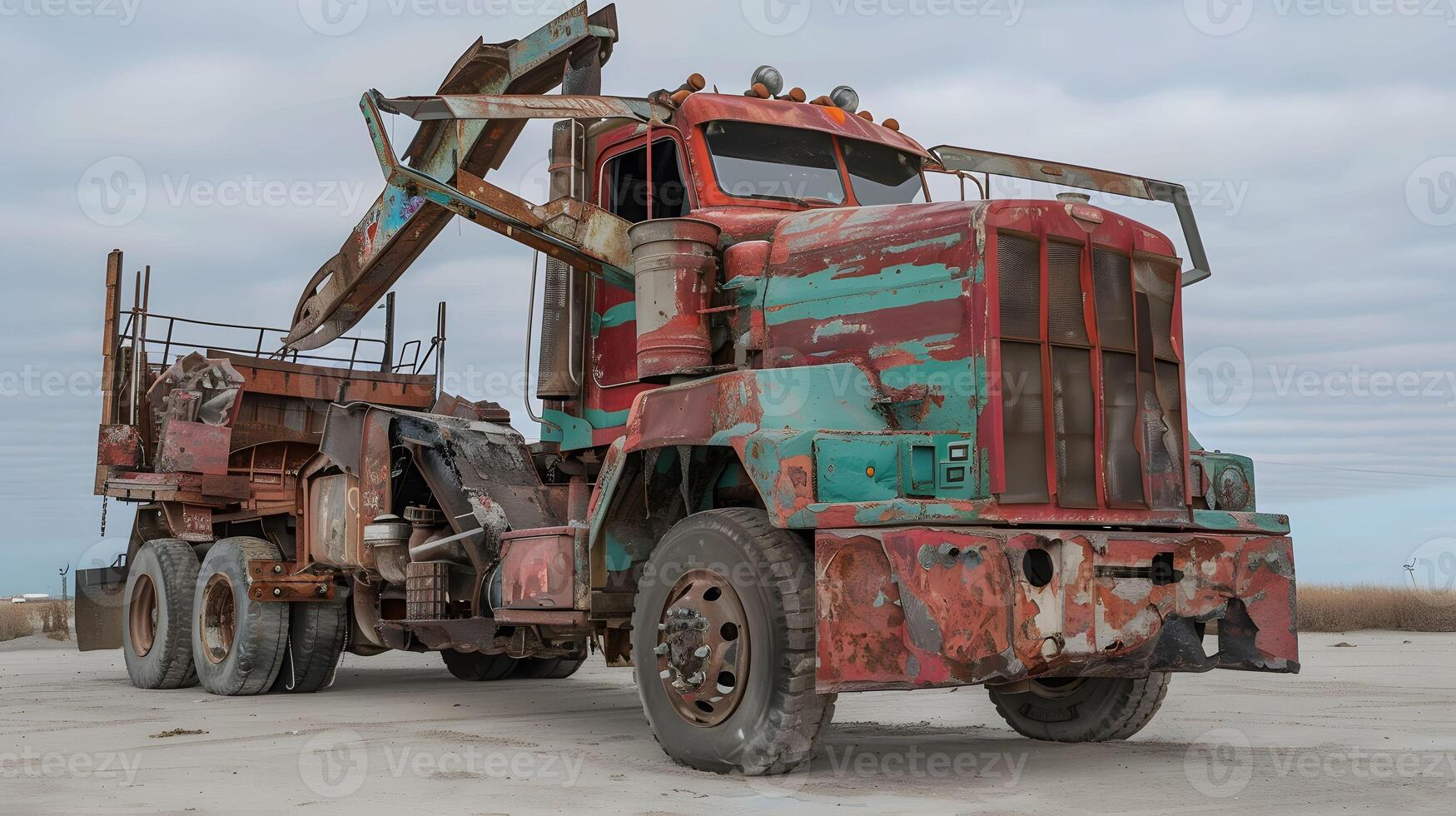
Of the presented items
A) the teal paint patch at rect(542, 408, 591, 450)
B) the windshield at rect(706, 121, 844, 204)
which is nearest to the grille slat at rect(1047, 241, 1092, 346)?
the windshield at rect(706, 121, 844, 204)

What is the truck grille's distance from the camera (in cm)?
691

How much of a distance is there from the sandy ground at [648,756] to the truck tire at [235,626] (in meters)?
0.29

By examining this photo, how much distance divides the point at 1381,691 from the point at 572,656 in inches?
253

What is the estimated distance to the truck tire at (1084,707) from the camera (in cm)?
836

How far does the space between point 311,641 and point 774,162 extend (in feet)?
19.0

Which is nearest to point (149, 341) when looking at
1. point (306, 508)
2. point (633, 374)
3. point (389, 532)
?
point (306, 508)

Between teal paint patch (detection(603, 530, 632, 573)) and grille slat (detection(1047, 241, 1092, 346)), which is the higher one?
grille slat (detection(1047, 241, 1092, 346))

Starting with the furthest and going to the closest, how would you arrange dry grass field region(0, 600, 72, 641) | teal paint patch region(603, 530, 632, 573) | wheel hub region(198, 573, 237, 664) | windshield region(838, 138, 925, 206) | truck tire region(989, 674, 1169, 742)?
dry grass field region(0, 600, 72, 641), wheel hub region(198, 573, 237, 664), windshield region(838, 138, 925, 206), truck tire region(989, 674, 1169, 742), teal paint patch region(603, 530, 632, 573)

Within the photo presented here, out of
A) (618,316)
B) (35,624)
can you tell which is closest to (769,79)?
(618,316)

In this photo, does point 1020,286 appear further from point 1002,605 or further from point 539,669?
point 539,669

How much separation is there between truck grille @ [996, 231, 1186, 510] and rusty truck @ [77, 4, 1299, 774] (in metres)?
0.02

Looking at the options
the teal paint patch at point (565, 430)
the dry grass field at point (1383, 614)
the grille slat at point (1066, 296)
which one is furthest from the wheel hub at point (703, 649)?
the dry grass field at point (1383, 614)

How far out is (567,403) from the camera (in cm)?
945

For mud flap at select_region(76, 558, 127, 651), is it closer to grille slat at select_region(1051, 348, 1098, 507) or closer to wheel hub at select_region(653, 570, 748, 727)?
wheel hub at select_region(653, 570, 748, 727)
